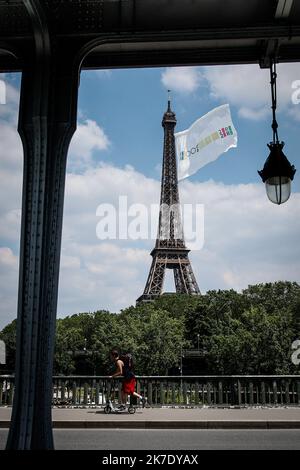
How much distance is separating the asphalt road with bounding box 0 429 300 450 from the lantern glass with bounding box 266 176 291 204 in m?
3.39

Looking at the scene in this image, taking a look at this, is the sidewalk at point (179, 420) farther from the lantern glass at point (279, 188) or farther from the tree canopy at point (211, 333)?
the tree canopy at point (211, 333)

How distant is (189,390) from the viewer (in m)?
12.7

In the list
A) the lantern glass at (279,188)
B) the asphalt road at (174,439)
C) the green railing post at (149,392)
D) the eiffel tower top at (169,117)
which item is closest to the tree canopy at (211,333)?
the eiffel tower top at (169,117)

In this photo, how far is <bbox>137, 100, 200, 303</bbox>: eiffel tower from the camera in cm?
6078

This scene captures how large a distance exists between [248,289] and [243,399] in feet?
158

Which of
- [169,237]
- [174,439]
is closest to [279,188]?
[174,439]

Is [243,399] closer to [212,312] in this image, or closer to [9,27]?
[9,27]

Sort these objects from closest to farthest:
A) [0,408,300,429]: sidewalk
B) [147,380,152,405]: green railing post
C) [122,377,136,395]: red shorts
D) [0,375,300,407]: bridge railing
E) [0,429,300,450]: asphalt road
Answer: [0,429,300,450]: asphalt road → [0,408,300,429]: sidewalk → [122,377,136,395]: red shorts → [0,375,300,407]: bridge railing → [147,380,152,405]: green railing post

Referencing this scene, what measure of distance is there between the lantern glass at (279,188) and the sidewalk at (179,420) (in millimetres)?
5389

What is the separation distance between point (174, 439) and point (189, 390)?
4.95 metres

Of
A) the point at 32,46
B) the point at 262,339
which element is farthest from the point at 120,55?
the point at 262,339

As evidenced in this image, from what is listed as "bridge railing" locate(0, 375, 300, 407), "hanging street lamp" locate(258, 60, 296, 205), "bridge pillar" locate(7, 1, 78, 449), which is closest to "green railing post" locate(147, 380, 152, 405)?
"bridge railing" locate(0, 375, 300, 407)

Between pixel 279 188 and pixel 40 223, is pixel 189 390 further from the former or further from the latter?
pixel 40 223

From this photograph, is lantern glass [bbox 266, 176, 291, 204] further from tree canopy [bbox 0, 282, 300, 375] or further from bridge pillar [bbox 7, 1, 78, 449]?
tree canopy [bbox 0, 282, 300, 375]
